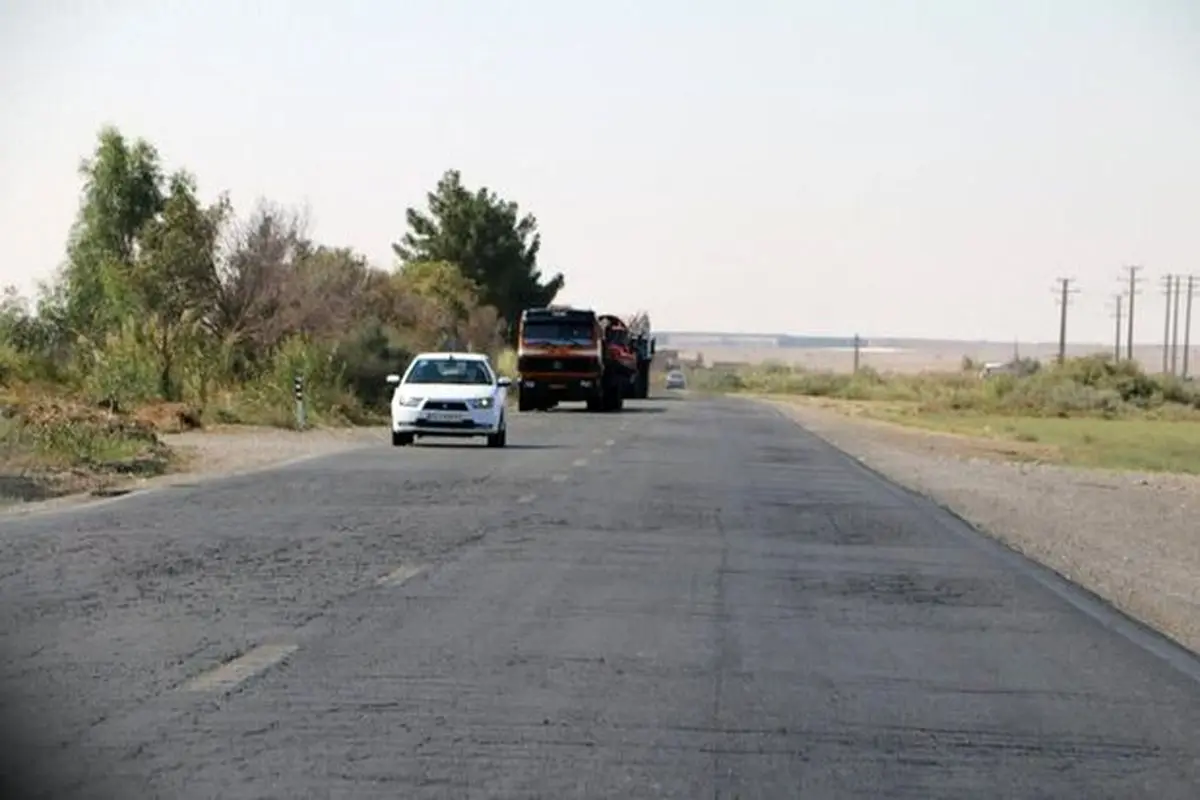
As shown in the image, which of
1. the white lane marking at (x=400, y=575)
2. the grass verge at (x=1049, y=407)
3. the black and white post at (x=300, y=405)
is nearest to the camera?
the white lane marking at (x=400, y=575)

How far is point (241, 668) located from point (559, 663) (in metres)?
1.85

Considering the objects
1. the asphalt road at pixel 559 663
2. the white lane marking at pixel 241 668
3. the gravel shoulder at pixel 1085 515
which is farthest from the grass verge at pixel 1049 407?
the white lane marking at pixel 241 668

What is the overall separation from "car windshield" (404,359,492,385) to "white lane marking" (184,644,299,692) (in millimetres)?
27217

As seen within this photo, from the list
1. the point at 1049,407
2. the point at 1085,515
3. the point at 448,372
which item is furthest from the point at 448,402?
the point at 1049,407

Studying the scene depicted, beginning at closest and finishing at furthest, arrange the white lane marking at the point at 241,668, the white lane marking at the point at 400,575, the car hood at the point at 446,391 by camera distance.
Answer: the white lane marking at the point at 241,668, the white lane marking at the point at 400,575, the car hood at the point at 446,391

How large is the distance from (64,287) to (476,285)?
49.5 m

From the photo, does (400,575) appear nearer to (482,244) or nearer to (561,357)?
(561,357)

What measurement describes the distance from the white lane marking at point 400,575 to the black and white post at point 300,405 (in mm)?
30510

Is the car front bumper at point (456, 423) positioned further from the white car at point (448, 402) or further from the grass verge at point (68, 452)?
the grass verge at point (68, 452)

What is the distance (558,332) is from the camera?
214ft

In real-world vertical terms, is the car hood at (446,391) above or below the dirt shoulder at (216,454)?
above

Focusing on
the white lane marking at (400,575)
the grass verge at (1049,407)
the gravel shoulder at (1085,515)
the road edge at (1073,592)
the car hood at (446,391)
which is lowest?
the grass verge at (1049,407)

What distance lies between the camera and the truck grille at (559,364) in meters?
65.0

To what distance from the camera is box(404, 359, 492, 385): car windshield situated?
4012 centimetres
